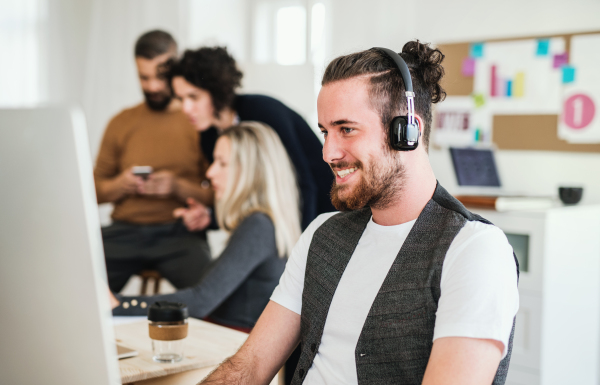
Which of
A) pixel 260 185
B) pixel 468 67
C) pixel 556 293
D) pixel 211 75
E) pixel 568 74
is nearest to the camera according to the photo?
pixel 260 185

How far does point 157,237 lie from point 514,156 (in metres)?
1.81

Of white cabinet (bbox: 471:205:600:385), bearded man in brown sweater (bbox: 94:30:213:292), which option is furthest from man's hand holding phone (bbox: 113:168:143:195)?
white cabinet (bbox: 471:205:600:385)

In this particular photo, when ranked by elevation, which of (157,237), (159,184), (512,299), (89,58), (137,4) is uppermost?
(137,4)

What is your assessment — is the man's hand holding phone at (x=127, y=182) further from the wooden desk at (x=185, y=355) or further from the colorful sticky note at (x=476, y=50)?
the colorful sticky note at (x=476, y=50)

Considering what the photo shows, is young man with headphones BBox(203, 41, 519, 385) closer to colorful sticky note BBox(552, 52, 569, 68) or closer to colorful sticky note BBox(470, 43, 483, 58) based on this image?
colorful sticky note BBox(552, 52, 569, 68)

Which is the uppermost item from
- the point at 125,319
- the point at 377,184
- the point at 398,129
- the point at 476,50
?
the point at 476,50

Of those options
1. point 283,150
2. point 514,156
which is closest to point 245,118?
point 283,150

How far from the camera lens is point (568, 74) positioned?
2758 mm

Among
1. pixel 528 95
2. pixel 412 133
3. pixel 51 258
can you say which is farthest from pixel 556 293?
pixel 51 258

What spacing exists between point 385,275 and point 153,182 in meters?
2.02

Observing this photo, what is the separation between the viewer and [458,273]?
0.93m

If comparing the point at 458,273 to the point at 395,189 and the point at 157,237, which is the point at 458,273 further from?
the point at 157,237

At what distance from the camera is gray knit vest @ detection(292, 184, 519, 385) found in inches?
38.2

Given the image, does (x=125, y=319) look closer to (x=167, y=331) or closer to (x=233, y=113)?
(x=167, y=331)
